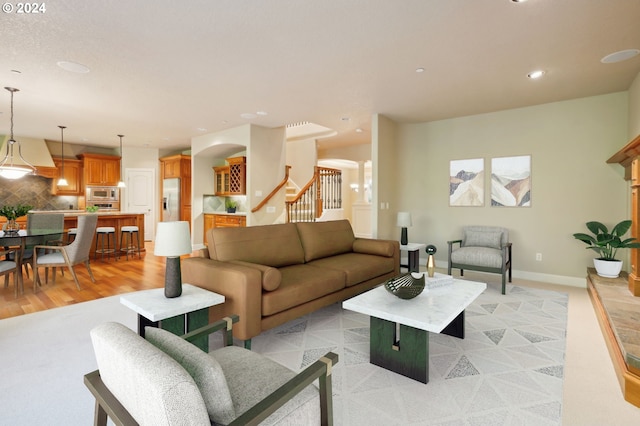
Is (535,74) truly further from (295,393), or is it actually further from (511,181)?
(295,393)

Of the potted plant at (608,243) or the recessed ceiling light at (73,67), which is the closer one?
the recessed ceiling light at (73,67)

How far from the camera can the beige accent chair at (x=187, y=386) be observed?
34.7 inches

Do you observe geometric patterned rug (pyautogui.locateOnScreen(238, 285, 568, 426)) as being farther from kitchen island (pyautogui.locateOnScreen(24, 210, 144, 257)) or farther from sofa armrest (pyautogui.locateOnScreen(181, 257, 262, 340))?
kitchen island (pyautogui.locateOnScreen(24, 210, 144, 257))

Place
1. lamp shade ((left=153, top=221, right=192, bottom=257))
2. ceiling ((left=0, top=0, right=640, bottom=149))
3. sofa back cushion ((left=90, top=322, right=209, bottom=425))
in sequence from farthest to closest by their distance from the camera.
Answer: ceiling ((left=0, top=0, right=640, bottom=149)), lamp shade ((left=153, top=221, right=192, bottom=257)), sofa back cushion ((left=90, top=322, right=209, bottom=425))

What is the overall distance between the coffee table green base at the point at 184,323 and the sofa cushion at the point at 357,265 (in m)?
1.48

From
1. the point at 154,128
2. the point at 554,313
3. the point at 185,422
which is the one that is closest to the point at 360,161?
the point at 154,128

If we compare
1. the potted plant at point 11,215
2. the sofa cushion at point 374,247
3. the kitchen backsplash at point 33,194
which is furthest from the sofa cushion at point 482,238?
the kitchen backsplash at point 33,194

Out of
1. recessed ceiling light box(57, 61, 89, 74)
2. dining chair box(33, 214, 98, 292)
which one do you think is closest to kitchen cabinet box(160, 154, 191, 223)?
dining chair box(33, 214, 98, 292)

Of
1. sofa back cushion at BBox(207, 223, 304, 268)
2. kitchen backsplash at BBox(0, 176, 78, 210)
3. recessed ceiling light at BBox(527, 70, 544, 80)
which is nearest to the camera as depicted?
sofa back cushion at BBox(207, 223, 304, 268)

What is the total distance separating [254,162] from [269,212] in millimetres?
1068

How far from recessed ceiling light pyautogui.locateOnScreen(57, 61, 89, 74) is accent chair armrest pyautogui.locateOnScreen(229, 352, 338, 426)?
4.03m

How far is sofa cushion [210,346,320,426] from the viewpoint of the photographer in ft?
4.00

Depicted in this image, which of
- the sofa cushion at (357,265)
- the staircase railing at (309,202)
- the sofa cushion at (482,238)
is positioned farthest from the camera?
the staircase railing at (309,202)

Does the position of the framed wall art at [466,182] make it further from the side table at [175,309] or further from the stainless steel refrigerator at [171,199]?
the stainless steel refrigerator at [171,199]
